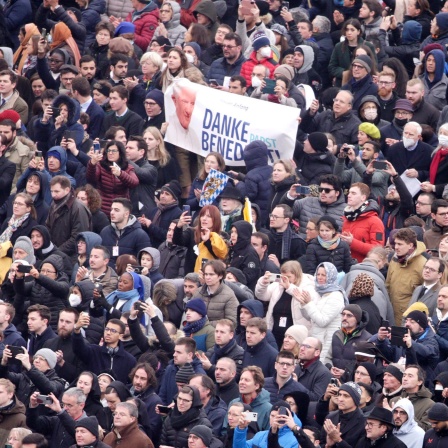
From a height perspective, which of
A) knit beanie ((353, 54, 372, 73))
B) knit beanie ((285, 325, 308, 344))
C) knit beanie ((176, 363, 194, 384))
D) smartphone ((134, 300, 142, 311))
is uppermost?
smartphone ((134, 300, 142, 311))

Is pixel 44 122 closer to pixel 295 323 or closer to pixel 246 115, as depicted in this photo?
pixel 246 115

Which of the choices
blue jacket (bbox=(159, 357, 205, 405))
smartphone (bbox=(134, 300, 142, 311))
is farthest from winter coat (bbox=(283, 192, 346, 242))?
blue jacket (bbox=(159, 357, 205, 405))

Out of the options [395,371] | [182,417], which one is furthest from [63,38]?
[395,371]

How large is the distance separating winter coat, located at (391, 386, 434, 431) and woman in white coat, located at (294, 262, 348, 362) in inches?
59.8

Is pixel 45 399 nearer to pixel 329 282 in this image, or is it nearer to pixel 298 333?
pixel 298 333

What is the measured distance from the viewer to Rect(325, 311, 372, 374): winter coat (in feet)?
55.9

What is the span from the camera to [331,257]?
18.5 m

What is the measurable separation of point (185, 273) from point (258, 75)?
3739 millimetres

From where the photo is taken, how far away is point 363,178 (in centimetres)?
2008

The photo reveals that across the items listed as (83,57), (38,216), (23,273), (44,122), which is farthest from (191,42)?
(23,273)

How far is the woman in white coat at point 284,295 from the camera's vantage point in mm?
17750

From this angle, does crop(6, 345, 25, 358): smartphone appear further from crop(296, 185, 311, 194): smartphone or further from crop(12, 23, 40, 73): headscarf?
crop(12, 23, 40, 73): headscarf

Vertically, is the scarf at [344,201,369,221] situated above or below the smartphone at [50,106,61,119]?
above

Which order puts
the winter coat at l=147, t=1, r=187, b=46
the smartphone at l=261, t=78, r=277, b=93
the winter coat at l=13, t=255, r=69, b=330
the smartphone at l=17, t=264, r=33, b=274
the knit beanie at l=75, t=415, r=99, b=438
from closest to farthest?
the knit beanie at l=75, t=415, r=99, b=438, the smartphone at l=17, t=264, r=33, b=274, the winter coat at l=13, t=255, r=69, b=330, the smartphone at l=261, t=78, r=277, b=93, the winter coat at l=147, t=1, r=187, b=46
